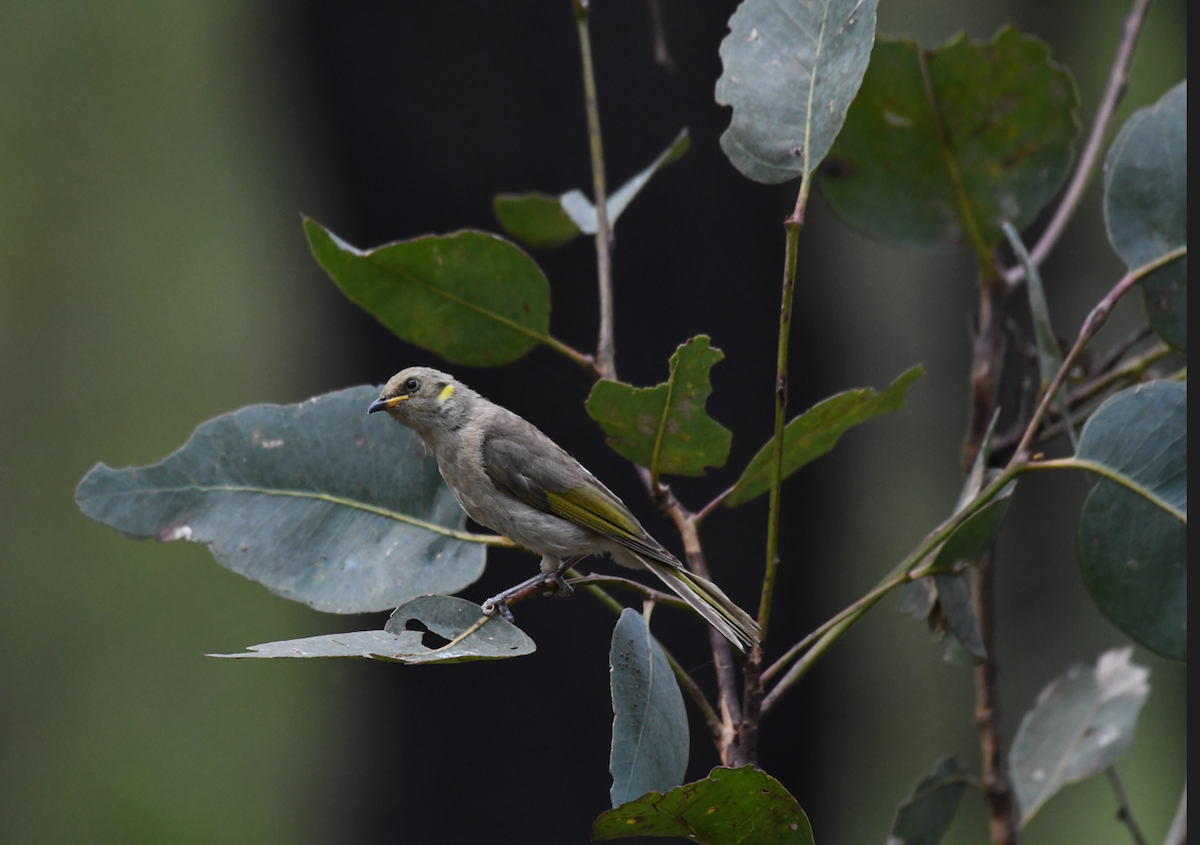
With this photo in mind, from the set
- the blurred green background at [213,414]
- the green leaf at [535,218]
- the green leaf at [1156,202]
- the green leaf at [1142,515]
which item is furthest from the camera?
the blurred green background at [213,414]

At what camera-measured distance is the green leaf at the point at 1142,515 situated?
145cm

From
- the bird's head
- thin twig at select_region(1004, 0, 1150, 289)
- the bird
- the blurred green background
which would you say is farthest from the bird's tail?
the blurred green background

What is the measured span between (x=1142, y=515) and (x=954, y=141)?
2.78ft

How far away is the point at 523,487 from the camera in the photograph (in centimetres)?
172

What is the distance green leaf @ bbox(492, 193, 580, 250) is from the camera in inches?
78.5

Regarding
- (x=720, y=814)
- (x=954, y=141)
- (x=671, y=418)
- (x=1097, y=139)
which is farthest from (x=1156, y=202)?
(x=720, y=814)

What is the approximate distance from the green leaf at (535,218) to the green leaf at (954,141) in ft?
1.73

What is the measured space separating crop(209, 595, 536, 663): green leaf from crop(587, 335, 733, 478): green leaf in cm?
31

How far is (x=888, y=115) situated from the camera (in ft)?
6.44

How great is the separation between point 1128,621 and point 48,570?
7.07 m

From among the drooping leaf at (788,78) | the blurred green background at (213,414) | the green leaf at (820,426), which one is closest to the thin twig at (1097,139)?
the green leaf at (820,426)

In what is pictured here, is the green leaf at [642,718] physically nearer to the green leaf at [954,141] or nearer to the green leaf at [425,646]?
the green leaf at [425,646]

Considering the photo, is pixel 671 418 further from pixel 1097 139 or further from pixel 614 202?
pixel 1097 139

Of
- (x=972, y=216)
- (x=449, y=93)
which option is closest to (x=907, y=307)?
(x=449, y=93)
